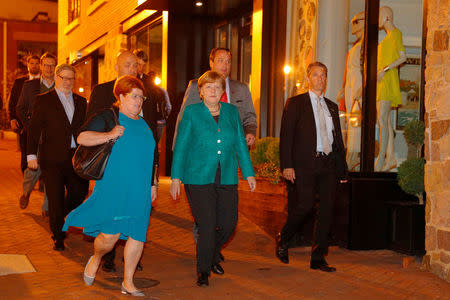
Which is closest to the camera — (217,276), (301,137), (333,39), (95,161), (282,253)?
(95,161)

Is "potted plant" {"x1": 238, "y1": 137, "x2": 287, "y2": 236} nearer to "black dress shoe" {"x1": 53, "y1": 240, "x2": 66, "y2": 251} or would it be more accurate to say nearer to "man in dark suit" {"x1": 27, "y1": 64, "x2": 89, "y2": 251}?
"man in dark suit" {"x1": 27, "y1": 64, "x2": 89, "y2": 251}

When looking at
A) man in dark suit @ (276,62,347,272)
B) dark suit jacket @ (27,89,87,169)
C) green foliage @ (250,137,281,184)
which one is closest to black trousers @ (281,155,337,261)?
man in dark suit @ (276,62,347,272)

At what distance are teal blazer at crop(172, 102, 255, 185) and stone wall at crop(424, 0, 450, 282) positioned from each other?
213cm

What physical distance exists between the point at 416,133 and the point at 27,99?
18.3 feet

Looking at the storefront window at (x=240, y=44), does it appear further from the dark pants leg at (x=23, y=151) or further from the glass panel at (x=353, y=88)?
the dark pants leg at (x=23, y=151)

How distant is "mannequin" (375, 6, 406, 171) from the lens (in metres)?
8.43

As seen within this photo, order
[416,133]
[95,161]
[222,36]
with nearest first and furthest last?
[95,161] → [416,133] → [222,36]

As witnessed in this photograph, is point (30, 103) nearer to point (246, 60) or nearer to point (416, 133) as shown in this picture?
point (246, 60)

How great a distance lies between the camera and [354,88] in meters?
8.73

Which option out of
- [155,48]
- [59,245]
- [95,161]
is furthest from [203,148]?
[155,48]

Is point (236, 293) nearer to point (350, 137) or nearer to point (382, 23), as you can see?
point (350, 137)

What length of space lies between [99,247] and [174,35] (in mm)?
9547

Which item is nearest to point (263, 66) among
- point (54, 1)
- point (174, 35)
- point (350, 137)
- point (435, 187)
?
point (350, 137)

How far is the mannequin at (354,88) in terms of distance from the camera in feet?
28.1
